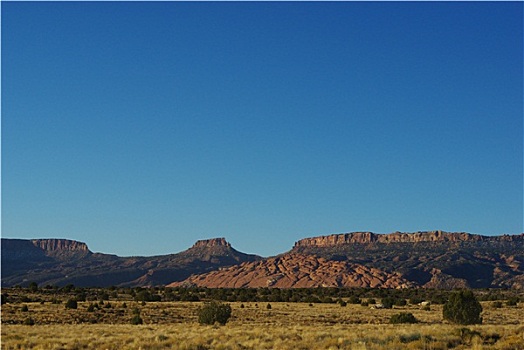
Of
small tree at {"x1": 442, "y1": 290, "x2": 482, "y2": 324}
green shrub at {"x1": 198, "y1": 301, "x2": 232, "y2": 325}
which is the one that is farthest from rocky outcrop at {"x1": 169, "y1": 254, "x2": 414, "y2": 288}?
green shrub at {"x1": 198, "y1": 301, "x2": 232, "y2": 325}

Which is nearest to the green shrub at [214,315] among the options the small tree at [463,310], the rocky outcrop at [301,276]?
the small tree at [463,310]

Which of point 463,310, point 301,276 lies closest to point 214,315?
point 463,310

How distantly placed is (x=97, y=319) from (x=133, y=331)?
1257 centimetres

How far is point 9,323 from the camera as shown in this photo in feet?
119

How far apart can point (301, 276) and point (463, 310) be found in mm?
132453

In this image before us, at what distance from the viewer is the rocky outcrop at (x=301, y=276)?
15512 cm

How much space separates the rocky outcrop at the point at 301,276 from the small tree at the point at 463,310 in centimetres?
11255

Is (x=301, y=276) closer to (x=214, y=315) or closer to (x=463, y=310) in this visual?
(x=463, y=310)

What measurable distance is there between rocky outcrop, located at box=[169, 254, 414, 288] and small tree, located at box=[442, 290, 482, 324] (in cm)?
11255

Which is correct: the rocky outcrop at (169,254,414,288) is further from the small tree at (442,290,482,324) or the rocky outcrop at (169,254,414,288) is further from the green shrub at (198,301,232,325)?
the green shrub at (198,301,232,325)

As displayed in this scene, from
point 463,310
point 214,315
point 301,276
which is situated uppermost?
point 301,276

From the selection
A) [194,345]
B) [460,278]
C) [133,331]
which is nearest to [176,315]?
[133,331]

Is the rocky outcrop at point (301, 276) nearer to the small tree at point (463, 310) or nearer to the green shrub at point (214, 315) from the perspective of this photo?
the small tree at point (463, 310)

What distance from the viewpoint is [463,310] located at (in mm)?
36750
